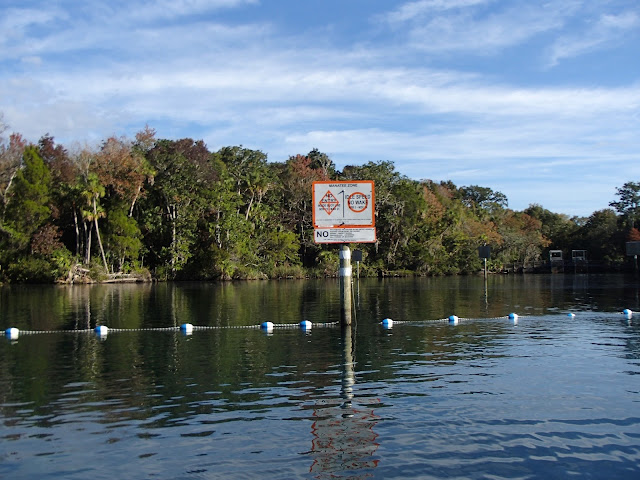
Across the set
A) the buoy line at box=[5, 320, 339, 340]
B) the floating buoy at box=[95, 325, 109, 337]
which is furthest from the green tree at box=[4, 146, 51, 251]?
the floating buoy at box=[95, 325, 109, 337]

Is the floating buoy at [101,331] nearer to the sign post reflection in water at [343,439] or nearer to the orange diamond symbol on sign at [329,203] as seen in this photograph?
the orange diamond symbol on sign at [329,203]

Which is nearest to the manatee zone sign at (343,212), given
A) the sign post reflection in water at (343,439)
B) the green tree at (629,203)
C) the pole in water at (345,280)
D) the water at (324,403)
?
the pole in water at (345,280)

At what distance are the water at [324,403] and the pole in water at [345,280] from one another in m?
0.52

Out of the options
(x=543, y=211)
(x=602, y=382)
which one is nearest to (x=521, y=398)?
A: (x=602, y=382)

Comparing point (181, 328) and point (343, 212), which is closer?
point (343, 212)

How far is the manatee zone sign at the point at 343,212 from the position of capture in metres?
20.1

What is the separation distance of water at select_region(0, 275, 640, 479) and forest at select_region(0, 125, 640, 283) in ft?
117

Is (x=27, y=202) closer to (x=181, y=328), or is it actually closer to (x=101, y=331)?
(x=101, y=331)

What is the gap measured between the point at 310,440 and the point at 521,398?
4.30 m

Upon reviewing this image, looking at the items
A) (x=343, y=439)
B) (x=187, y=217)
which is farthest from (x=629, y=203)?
(x=343, y=439)

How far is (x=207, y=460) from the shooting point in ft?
25.7

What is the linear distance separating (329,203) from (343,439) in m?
12.1

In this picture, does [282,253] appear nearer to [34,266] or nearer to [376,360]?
[34,266]

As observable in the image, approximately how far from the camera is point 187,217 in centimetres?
6081
